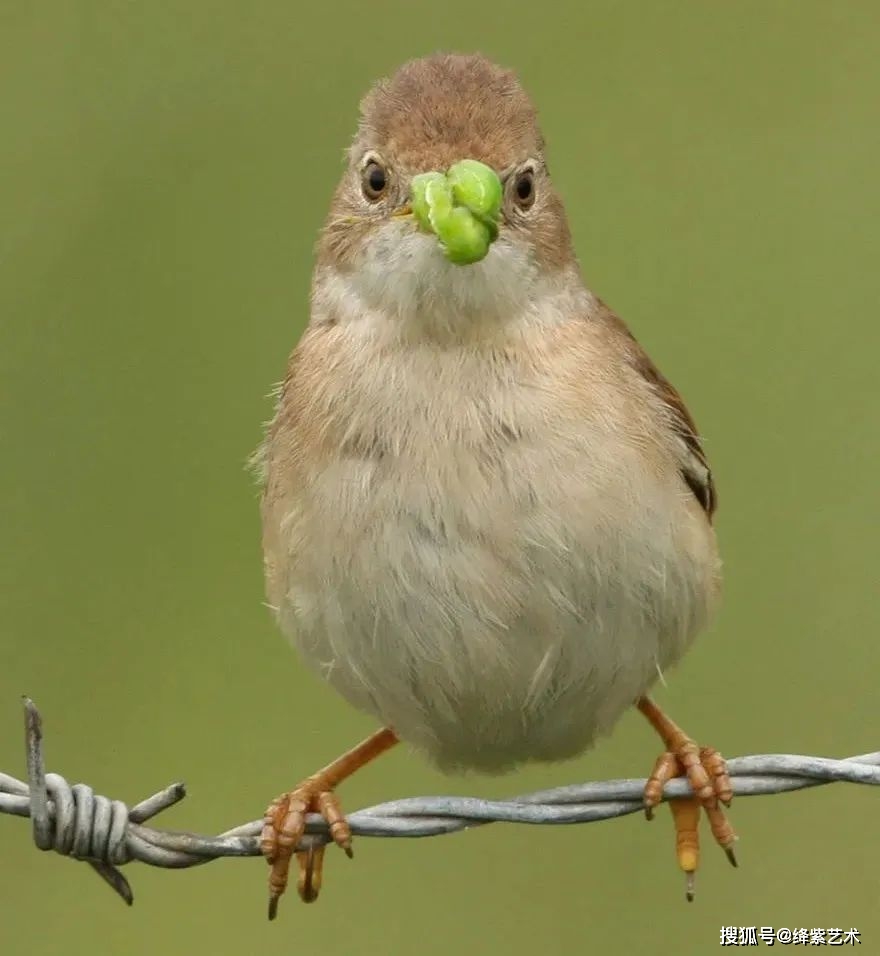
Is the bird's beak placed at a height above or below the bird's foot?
above

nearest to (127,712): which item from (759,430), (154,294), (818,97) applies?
(154,294)

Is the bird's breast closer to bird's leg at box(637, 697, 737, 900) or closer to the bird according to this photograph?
the bird

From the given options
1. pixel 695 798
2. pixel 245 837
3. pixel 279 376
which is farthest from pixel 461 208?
pixel 279 376

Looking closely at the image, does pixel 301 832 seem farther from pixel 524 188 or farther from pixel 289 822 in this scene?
pixel 524 188

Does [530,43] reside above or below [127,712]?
above

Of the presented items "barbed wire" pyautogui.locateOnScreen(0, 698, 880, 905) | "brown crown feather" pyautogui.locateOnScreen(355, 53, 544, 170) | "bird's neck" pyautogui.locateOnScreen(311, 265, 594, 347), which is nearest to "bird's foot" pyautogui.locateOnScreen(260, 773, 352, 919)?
"barbed wire" pyautogui.locateOnScreen(0, 698, 880, 905)

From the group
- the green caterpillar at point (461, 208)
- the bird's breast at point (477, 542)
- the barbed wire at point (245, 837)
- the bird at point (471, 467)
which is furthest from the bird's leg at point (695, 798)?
the green caterpillar at point (461, 208)

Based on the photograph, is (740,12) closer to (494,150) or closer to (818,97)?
(818,97)
